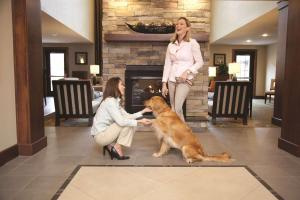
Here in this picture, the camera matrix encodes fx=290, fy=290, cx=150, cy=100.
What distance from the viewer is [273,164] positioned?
2.86 m

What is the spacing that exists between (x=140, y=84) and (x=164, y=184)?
115 inches

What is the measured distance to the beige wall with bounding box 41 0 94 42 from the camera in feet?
19.4

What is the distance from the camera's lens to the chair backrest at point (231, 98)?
200 inches

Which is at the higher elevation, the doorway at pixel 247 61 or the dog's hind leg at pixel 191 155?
the doorway at pixel 247 61

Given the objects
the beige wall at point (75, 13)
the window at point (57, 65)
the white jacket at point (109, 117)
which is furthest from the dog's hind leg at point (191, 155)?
the window at point (57, 65)

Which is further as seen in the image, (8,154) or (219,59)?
(219,59)

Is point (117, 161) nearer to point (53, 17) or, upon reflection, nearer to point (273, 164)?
point (273, 164)

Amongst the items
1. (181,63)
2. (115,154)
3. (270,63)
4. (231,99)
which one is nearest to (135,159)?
(115,154)

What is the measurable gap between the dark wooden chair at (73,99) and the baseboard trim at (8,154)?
74.0 inches

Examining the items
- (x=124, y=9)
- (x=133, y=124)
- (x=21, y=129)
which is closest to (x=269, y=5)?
(x=124, y=9)

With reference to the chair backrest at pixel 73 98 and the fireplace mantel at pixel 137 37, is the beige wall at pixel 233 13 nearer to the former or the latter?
the fireplace mantel at pixel 137 37

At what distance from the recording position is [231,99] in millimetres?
5176

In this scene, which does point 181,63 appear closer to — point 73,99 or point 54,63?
point 73,99

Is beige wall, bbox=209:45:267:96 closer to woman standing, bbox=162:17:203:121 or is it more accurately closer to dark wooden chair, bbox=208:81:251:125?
dark wooden chair, bbox=208:81:251:125
